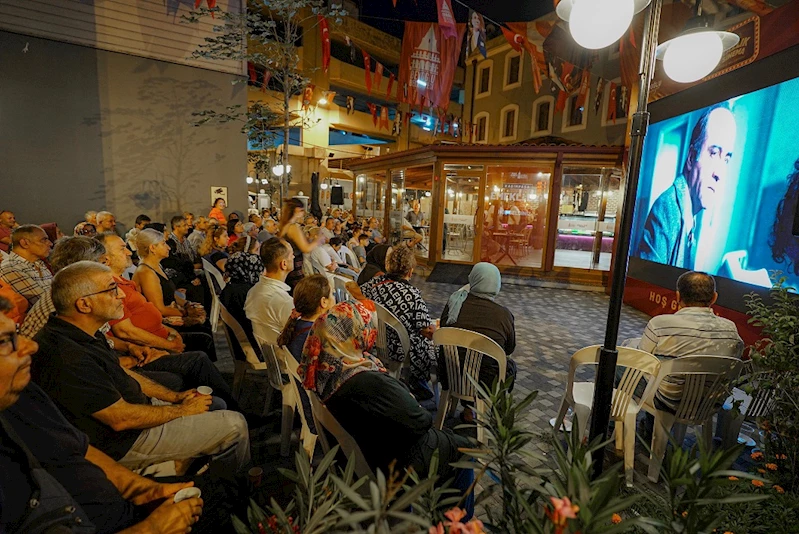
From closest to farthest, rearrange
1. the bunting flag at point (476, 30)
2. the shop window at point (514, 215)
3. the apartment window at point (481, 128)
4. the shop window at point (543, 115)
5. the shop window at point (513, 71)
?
the shop window at point (514, 215)
the bunting flag at point (476, 30)
the shop window at point (543, 115)
the shop window at point (513, 71)
the apartment window at point (481, 128)

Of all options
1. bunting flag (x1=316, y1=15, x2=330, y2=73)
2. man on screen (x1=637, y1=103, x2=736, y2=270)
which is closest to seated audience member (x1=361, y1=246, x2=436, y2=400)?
man on screen (x1=637, y1=103, x2=736, y2=270)

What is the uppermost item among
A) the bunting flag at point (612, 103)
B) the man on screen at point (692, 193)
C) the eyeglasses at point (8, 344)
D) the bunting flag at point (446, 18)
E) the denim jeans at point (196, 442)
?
the bunting flag at point (446, 18)

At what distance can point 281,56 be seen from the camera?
7.94 m

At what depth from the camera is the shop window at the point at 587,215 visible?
31.9 ft

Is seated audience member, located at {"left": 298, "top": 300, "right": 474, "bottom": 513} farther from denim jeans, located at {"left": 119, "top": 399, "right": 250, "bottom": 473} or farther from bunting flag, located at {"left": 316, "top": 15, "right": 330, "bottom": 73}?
bunting flag, located at {"left": 316, "top": 15, "right": 330, "bottom": 73}

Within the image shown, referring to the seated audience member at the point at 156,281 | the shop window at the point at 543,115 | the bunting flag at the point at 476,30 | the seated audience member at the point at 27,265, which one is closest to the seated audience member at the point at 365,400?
the seated audience member at the point at 156,281

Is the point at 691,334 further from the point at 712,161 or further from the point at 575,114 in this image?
the point at 575,114

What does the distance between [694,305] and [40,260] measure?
531 centimetres

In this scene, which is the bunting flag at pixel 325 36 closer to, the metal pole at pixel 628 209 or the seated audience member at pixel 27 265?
the seated audience member at pixel 27 265

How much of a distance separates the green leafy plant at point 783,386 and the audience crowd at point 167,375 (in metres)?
0.47

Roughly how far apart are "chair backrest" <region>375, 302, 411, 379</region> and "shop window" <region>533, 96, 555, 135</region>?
696 inches

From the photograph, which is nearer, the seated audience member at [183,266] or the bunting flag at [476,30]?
the seated audience member at [183,266]

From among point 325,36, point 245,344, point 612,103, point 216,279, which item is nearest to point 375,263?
point 216,279

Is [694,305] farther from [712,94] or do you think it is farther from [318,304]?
[712,94]
